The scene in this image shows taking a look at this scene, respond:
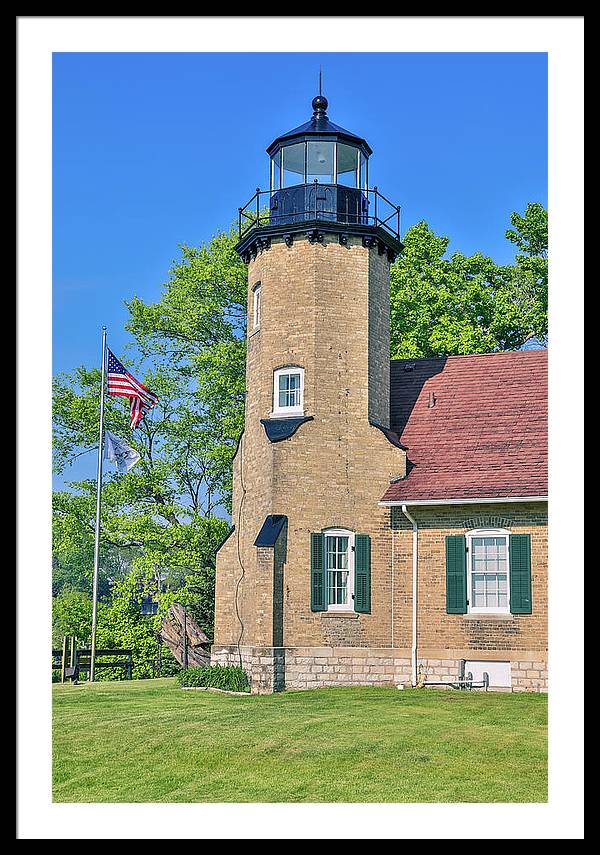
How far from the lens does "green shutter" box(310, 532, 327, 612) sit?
67.9 ft

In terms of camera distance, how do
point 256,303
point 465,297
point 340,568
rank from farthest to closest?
1. point 465,297
2. point 256,303
3. point 340,568

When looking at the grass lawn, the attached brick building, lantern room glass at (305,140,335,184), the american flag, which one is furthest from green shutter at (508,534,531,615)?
the american flag

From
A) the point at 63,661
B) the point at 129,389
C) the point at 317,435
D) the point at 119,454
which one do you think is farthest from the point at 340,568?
the point at 119,454

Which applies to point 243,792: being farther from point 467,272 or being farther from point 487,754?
point 467,272

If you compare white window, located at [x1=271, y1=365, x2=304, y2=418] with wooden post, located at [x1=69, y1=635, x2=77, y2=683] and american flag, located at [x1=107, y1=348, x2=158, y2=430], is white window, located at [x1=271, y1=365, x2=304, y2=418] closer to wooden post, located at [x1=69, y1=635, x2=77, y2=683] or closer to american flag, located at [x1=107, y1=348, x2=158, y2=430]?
american flag, located at [x1=107, y1=348, x2=158, y2=430]

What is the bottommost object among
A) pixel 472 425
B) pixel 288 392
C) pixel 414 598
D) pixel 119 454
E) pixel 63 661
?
pixel 63 661

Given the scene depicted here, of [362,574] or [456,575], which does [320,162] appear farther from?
[456,575]

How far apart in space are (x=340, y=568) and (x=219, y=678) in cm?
328

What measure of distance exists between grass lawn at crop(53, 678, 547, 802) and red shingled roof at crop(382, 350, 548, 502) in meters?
4.03

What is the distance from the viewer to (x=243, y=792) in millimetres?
11656

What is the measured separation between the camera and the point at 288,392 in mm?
21875

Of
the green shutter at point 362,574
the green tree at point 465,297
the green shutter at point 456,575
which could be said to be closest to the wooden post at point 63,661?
the green shutter at point 362,574

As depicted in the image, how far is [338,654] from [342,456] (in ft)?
12.6
